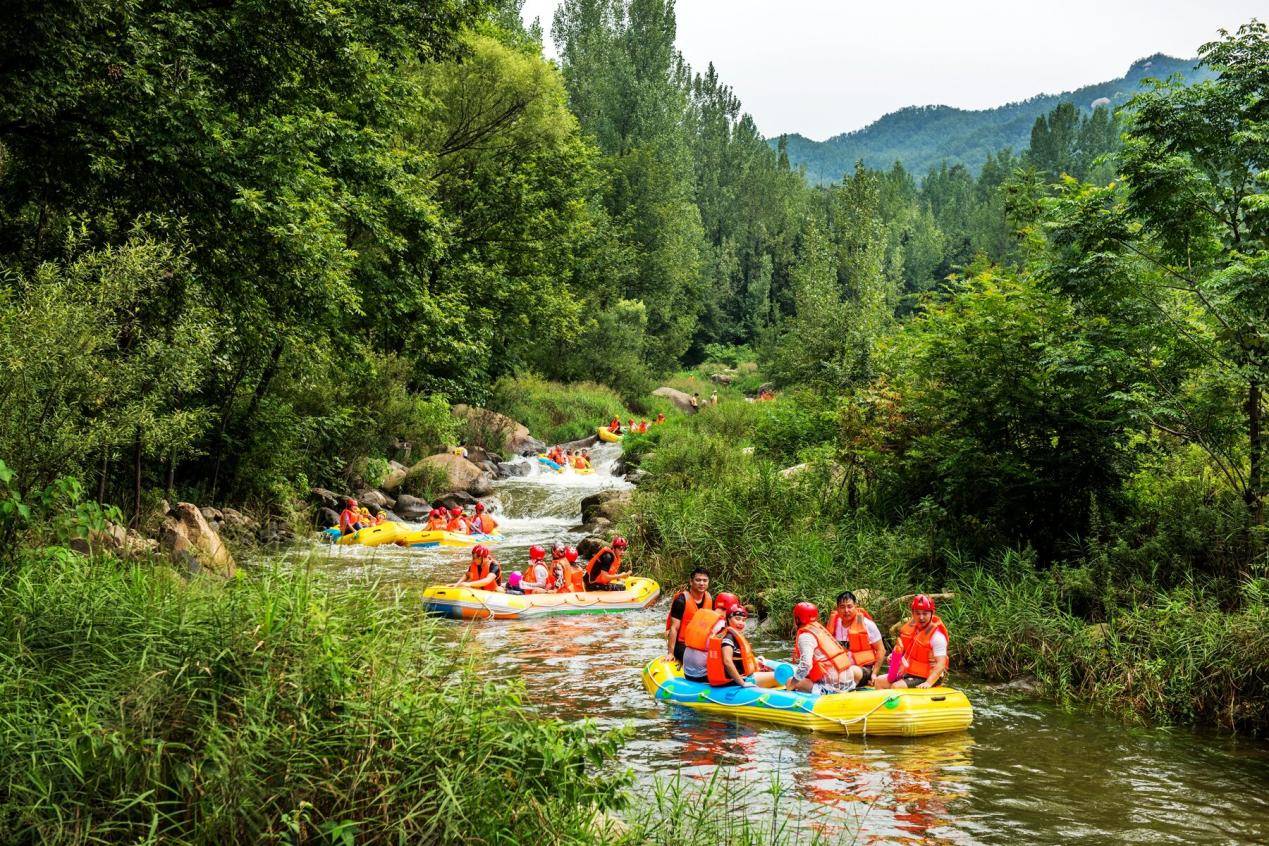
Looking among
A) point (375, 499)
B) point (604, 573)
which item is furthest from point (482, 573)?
point (375, 499)

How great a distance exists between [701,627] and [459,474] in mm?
16390

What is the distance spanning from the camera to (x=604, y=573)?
1452cm

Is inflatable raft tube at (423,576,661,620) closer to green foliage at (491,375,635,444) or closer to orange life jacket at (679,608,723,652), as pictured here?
orange life jacket at (679,608,723,652)

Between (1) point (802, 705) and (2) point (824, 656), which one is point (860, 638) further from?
(1) point (802, 705)

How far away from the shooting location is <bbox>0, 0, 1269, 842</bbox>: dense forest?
14.8 ft

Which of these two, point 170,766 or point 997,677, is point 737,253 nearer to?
point 997,677

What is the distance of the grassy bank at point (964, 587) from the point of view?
8633mm

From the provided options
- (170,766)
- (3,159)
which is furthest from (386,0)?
(170,766)

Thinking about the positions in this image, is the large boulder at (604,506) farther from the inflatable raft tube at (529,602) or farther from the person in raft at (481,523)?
the inflatable raft tube at (529,602)

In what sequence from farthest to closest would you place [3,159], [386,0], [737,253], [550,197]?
[737,253] → [550,197] → [386,0] → [3,159]

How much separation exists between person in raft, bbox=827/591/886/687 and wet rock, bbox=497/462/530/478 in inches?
766

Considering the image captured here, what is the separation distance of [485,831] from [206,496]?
1588 cm

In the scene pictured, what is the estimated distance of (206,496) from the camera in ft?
60.0

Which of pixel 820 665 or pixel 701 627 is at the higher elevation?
pixel 701 627
